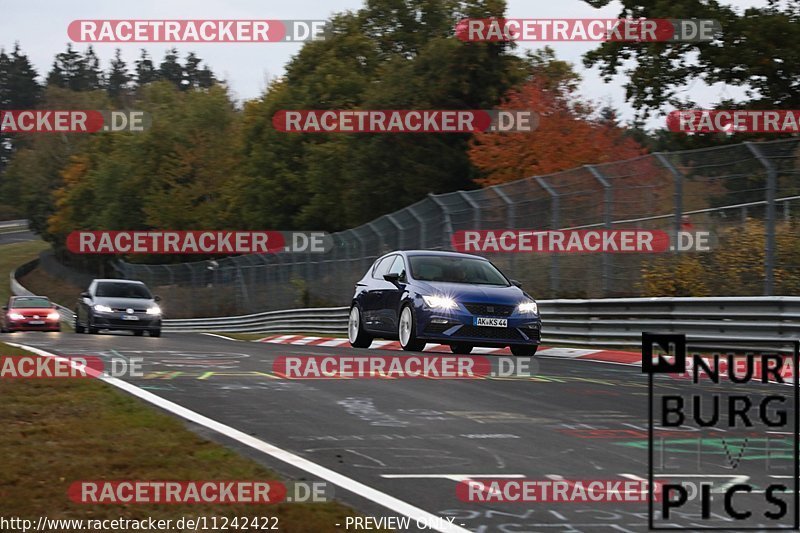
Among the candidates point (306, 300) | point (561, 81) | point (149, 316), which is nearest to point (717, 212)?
point (149, 316)

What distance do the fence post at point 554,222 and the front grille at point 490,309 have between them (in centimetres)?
593

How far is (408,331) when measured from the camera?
54.0 ft

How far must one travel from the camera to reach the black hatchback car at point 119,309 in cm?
2956

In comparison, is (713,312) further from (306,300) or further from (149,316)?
(306,300)

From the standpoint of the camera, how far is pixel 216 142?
8900 cm

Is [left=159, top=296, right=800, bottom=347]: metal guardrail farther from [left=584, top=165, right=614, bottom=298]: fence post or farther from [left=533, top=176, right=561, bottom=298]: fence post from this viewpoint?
[left=533, top=176, right=561, bottom=298]: fence post

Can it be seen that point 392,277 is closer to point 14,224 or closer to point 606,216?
point 606,216

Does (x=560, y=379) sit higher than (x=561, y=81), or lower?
lower

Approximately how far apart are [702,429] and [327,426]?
112 inches

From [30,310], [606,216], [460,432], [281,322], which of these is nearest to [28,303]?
[30,310]

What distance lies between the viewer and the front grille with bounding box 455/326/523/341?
15.9 meters

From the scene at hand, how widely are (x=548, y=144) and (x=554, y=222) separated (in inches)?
1025

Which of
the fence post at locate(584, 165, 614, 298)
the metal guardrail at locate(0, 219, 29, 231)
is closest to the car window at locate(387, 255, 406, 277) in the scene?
the fence post at locate(584, 165, 614, 298)

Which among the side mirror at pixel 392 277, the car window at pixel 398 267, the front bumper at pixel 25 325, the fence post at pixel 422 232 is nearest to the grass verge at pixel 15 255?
the front bumper at pixel 25 325
